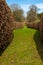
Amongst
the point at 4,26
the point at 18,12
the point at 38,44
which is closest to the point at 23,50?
the point at 38,44

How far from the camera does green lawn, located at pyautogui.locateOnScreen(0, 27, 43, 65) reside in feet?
41.1

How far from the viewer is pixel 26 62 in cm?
1230

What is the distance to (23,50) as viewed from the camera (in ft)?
47.6

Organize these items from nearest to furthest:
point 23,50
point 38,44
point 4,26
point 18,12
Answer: point 4,26 → point 23,50 → point 38,44 → point 18,12

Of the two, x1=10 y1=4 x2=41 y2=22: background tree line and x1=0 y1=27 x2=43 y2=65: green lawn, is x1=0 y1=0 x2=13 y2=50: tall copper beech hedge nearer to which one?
x1=0 y1=27 x2=43 y2=65: green lawn

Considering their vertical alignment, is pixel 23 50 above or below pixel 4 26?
below

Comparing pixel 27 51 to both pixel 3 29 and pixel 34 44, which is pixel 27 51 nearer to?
pixel 34 44

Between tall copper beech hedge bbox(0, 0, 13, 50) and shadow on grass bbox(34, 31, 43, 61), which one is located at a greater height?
tall copper beech hedge bbox(0, 0, 13, 50)

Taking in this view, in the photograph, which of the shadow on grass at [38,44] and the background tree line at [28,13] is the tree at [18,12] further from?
the shadow on grass at [38,44]

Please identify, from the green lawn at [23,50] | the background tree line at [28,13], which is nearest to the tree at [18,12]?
the background tree line at [28,13]

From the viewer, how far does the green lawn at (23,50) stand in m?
12.5

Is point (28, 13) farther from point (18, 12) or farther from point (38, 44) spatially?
point (38, 44)

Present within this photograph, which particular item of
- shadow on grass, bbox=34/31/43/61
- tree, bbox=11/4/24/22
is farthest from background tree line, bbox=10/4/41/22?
shadow on grass, bbox=34/31/43/61

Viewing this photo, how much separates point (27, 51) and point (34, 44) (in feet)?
5.52
